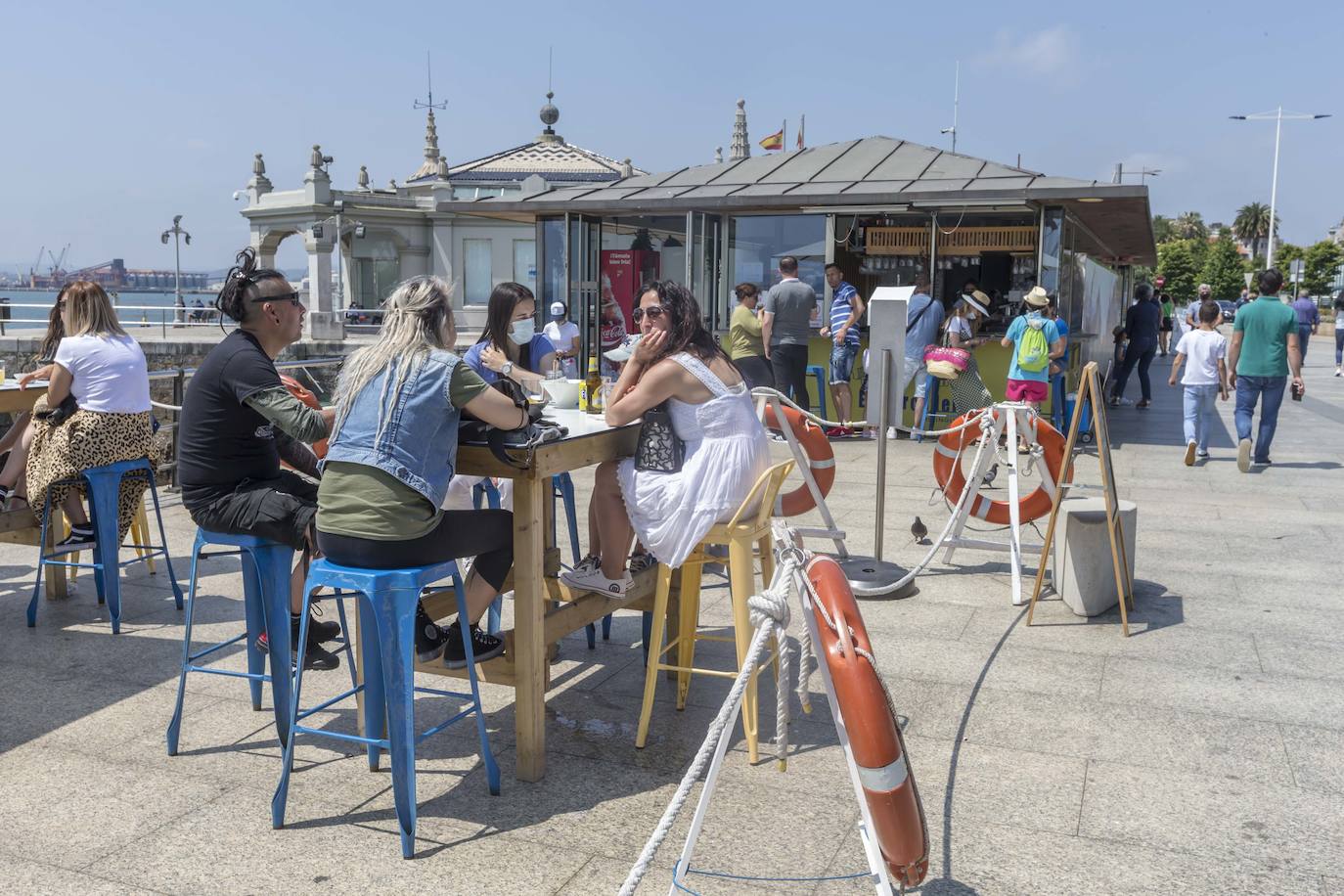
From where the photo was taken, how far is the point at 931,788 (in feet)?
11.9

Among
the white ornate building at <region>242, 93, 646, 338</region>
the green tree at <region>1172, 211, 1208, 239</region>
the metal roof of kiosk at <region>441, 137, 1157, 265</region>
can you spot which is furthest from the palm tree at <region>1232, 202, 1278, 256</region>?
the metal roof of kiosk at <region>441, 137, 1157, 265</region>

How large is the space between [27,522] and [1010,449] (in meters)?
5.15

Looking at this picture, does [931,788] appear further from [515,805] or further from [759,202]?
[759,202]

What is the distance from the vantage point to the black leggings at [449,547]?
3383mm

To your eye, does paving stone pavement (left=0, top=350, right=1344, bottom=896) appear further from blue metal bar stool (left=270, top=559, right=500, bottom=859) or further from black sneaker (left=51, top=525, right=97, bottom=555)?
black sneaker (left=51, top=525, right=97, bottom=555)

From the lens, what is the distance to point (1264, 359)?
10586 mm

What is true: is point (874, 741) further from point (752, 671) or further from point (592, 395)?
point (592, 395)

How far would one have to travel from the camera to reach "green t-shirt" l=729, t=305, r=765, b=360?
11.8m

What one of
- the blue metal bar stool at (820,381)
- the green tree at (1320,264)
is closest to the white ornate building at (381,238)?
the blue metal bar stool at (820,381)

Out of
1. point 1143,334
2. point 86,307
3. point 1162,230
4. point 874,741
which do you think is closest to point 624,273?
point 1143,334

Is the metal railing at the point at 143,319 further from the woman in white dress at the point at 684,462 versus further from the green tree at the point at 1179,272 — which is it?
the green tree at the point at 1179,272

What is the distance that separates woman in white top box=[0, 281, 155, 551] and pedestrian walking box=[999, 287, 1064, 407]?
25.9 ft

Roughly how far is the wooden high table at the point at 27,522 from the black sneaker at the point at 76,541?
104 millimetres

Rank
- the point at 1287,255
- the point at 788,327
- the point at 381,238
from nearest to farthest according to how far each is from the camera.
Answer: the point at 788,327
the point at 381,238
the point at 1287,255
